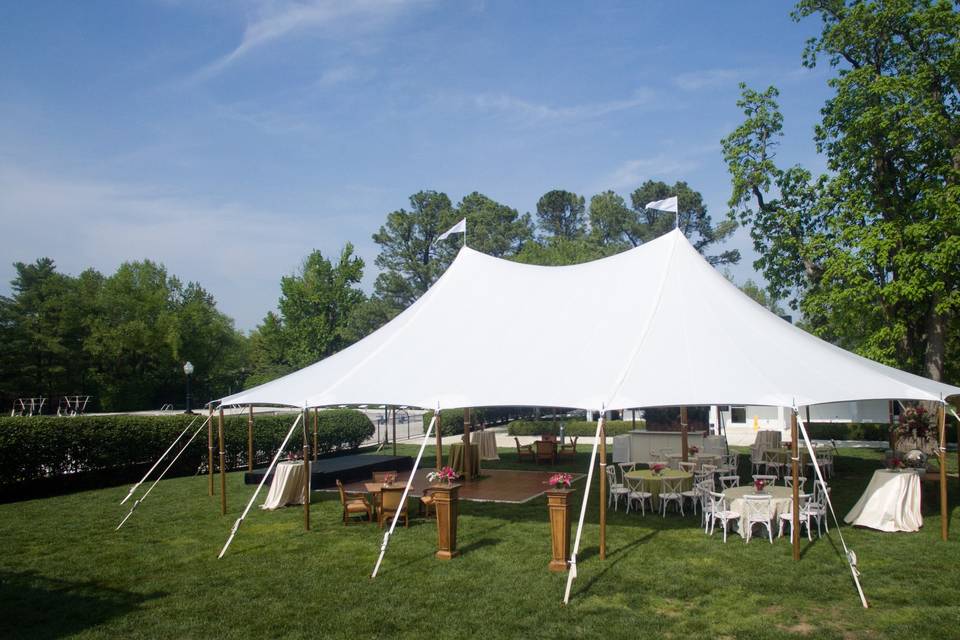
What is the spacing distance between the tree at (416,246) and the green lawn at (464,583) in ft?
123

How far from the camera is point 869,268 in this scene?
16.9 meters

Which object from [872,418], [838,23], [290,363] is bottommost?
[872,418]

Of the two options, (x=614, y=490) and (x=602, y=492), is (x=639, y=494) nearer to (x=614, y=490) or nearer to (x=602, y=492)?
(x=614, y=490)

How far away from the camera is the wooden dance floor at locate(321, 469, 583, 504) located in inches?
517

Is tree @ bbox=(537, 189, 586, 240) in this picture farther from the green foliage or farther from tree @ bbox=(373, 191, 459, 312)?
the green foliage

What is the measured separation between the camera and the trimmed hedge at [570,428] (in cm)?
2758

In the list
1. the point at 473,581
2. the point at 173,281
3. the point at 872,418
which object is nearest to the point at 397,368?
the point at 473,581

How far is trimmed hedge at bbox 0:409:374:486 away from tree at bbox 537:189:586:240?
3782cm

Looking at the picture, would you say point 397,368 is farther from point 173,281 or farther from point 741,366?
point 173,281

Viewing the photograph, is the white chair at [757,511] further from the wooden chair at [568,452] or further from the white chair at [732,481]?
the wooden chair at [568,452]

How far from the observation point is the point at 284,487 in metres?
12.5

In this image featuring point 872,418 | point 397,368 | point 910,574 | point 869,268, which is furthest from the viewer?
point 872,418

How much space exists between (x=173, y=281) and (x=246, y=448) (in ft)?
124

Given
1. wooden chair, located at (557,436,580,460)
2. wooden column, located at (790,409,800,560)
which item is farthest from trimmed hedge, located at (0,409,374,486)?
wooden column, located at (790,409,800,560)
